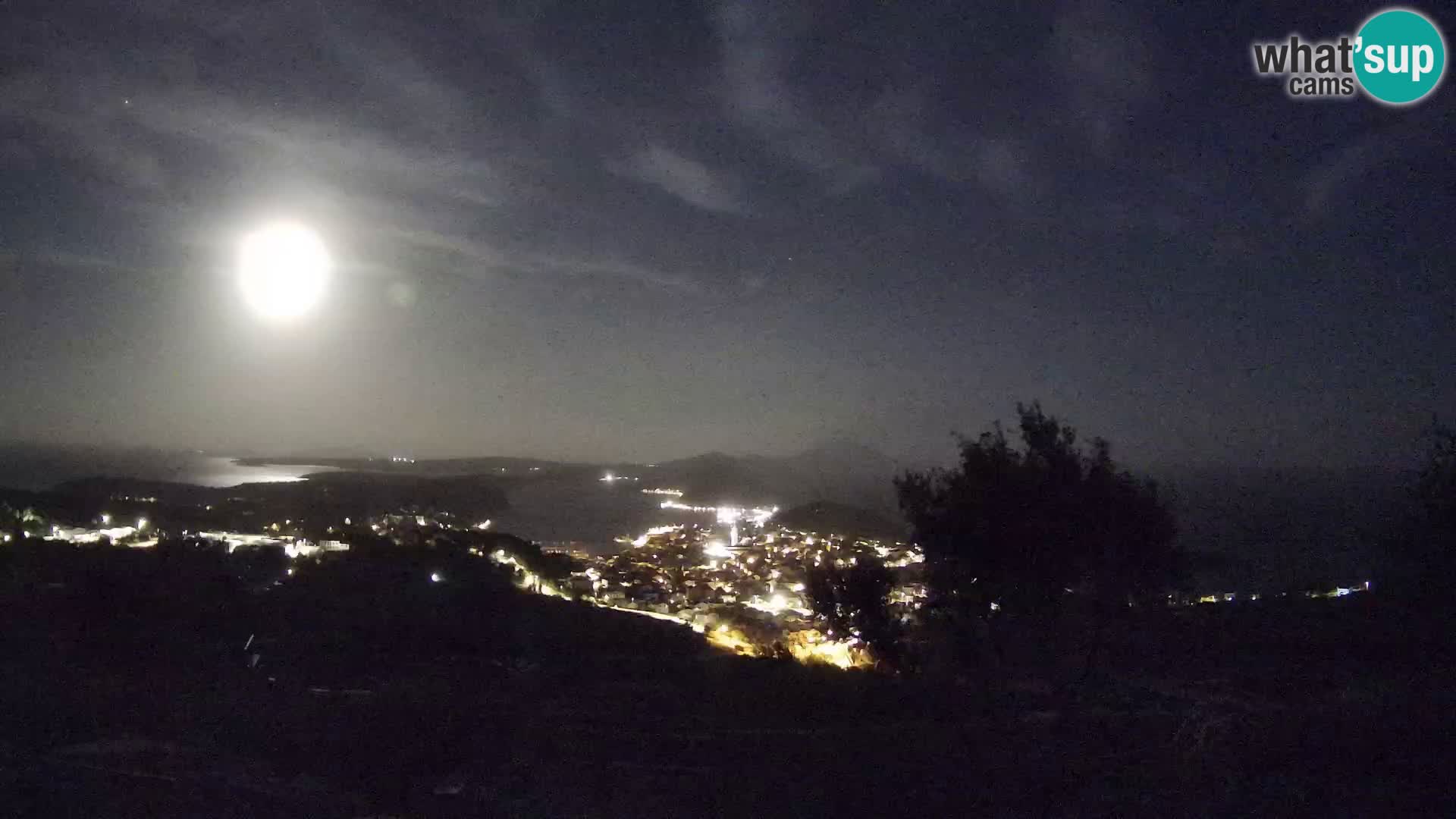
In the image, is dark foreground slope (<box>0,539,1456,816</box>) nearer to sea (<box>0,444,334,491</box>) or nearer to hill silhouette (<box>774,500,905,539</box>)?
hill silhouette (<box>774,500,905,539</box>)

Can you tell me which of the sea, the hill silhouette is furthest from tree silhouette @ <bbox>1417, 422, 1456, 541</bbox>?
the sea

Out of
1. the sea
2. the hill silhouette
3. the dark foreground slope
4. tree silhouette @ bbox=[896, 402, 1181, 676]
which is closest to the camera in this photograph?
the dark foreground slope

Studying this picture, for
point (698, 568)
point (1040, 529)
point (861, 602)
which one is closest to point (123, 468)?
point (698, 568)

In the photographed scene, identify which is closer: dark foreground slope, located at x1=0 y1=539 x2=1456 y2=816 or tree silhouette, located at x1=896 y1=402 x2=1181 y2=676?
dark foreground slope, located at x1=0 y1=539 x2=1456 y2=816

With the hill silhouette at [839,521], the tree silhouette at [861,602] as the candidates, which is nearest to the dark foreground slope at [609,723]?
the tree silhouette at [861,602]

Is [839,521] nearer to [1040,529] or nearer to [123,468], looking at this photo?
[1040,529]

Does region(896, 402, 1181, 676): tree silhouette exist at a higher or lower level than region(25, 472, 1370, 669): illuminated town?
higher

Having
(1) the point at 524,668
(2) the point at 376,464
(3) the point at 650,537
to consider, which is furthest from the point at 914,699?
(2) the point at 376,464
